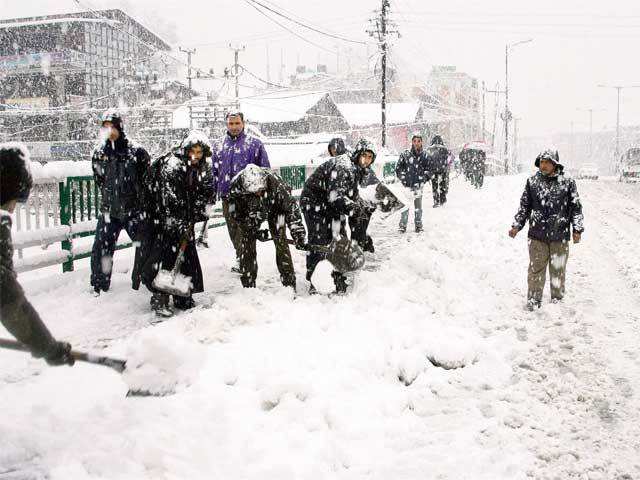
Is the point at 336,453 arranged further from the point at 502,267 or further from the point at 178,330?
the point at 502,267

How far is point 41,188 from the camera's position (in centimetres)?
670

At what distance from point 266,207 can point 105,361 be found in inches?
131

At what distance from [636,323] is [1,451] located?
5.66 metres

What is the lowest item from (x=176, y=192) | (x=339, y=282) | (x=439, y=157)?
(x=339, y=282)

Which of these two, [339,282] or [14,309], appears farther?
[339,282]

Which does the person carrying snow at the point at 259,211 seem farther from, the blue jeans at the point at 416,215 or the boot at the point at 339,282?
the blue jeans at the point at 416,215

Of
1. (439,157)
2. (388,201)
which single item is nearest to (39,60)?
(439,157)

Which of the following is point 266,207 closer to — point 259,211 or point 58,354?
point 259,211

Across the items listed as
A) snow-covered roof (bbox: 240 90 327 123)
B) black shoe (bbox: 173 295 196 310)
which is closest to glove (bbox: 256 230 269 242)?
black shoe (bbox: 173 295 196 310)

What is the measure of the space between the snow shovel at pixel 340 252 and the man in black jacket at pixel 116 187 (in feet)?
4.56

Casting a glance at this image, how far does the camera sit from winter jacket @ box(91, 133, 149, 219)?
244 inches

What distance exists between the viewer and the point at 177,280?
5.81 m

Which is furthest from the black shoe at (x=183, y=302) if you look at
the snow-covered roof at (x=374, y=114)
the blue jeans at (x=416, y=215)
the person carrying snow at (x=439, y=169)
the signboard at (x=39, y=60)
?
the snow-covered roof at (x=374, y=114)

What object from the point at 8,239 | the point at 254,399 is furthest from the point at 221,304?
the point at 8,239
